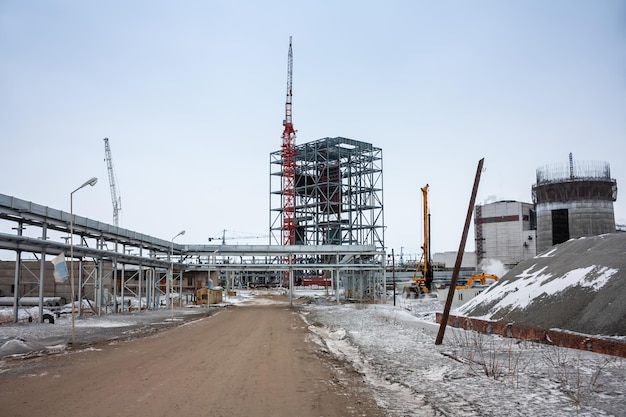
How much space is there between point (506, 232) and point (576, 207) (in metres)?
33.3

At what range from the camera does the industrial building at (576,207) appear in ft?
197

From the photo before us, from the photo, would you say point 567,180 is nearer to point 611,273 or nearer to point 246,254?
point 246,254

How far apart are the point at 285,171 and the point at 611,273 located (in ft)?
255

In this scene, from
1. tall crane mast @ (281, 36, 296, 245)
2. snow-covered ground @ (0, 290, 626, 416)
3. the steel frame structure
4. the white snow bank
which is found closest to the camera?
snow-covered ground @ (0, 290, 626, 416)

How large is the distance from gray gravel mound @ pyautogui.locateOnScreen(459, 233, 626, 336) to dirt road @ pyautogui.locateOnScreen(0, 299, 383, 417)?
8.34 meters

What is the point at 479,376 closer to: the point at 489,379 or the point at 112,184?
the point at 489,379

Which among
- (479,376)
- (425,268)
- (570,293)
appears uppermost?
(570,293)

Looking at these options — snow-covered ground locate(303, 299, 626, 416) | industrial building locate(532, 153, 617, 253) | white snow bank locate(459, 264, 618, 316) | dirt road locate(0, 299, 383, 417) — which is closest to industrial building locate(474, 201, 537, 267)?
industrial building locate(532, 153, 617, 253)

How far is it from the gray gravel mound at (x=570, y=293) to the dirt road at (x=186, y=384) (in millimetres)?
8340

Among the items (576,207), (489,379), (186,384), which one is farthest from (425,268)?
(186,384)

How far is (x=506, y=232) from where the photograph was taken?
93938 millimetres

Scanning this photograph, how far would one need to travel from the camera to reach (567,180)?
63.0 metres

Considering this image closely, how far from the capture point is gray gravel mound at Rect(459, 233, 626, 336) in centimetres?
1599

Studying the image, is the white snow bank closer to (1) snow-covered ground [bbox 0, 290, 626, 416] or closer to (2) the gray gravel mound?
(2) the gray gravel mound
